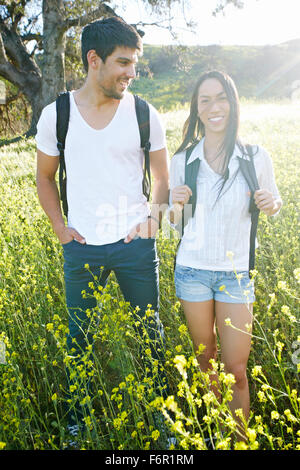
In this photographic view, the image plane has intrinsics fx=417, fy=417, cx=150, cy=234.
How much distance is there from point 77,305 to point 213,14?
15.5 metres

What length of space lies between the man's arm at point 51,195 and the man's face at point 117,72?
1.87ft

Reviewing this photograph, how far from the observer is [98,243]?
2.62m

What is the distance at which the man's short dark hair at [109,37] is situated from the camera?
245 cm

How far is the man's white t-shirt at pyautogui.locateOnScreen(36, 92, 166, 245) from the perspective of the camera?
2.54m

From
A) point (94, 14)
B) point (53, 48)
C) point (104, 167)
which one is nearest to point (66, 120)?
point (104, 167)

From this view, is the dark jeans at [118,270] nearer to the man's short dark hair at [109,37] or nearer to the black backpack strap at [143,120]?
the black backpack strap at [143,120]

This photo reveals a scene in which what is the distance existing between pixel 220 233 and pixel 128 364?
0.91 meters

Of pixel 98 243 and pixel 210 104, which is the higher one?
→ pixel 210 104

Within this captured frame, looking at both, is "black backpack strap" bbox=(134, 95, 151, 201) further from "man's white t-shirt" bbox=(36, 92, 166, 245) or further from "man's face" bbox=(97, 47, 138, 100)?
"man's face" bbox=(97, 47, 138, 100)

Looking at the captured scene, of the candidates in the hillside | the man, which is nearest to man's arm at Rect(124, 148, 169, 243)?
the man

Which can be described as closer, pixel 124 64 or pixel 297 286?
pixel 124 64
